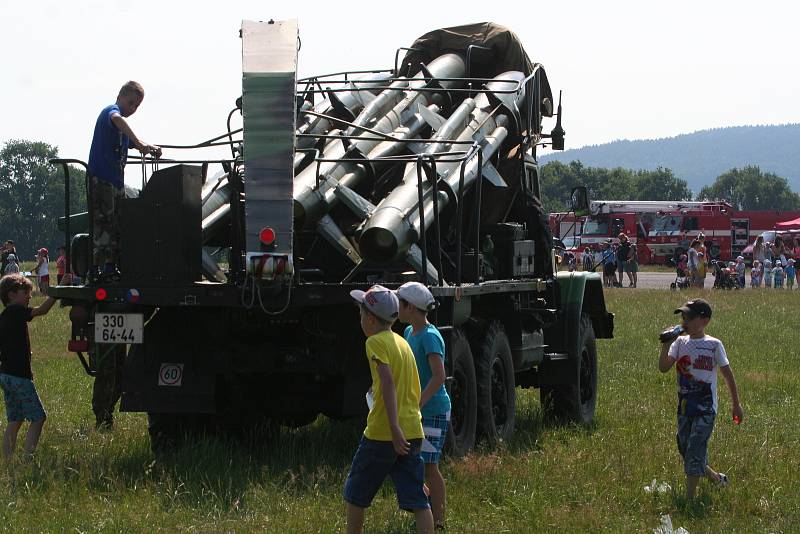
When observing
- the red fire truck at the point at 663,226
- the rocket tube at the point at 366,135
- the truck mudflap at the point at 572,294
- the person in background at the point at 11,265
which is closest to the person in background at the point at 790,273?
the red fire truck at the point at 663,226

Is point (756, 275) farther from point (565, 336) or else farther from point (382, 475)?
point (382, 475)

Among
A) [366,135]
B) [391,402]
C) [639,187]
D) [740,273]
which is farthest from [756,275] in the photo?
[639,187]

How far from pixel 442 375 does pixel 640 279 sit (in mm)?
42330

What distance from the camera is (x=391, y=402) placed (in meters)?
7.20

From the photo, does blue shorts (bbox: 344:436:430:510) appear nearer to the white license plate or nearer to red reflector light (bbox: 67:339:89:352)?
the white license plate

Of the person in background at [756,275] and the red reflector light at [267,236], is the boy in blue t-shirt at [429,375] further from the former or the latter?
the person in background at [756,275]

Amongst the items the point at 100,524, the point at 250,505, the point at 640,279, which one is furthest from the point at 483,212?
the point at 640,279

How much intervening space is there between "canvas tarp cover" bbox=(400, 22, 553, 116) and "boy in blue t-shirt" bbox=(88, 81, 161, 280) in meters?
4.09

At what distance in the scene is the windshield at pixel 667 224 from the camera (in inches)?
2357

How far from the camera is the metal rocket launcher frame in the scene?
10055 mm

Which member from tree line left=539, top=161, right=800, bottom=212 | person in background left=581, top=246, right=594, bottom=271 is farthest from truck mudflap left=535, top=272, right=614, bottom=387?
tree line left=539, top=161, right=800, bottom=212

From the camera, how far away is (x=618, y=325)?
25406 mm

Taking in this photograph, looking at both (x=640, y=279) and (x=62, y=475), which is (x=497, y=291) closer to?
(x=62, y=475)

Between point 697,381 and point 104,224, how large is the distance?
174 inches
